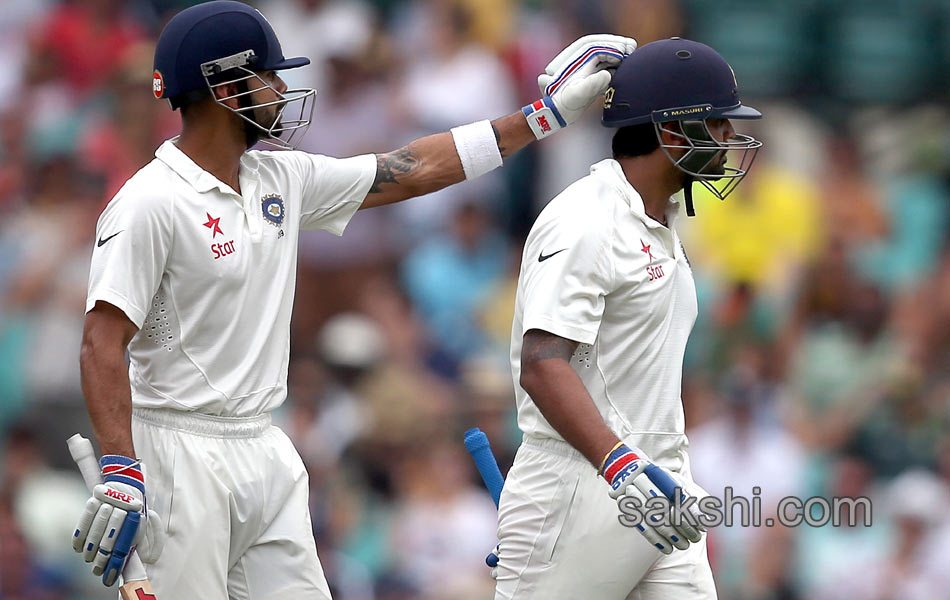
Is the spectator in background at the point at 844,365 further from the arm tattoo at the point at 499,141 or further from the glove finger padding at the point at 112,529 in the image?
the glove finger padding at the point at 112,529

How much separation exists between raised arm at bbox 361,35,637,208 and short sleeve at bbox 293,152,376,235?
46mm

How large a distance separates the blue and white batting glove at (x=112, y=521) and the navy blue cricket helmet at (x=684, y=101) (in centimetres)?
187

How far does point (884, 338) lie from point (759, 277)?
33.4 inches

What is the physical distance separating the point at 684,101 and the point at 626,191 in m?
0.33

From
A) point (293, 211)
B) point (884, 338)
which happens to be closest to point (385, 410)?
point (884, 338)

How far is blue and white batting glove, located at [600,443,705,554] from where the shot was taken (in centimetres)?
437

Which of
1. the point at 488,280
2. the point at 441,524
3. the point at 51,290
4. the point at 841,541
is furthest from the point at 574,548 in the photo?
the point at 51,290

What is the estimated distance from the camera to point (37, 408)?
8.84 meters

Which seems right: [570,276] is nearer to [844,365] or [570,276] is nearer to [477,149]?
[477,149]

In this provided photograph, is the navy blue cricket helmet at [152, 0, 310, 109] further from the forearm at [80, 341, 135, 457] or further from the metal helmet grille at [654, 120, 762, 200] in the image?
the metal helmet grille at [654, 120, 762, 200]

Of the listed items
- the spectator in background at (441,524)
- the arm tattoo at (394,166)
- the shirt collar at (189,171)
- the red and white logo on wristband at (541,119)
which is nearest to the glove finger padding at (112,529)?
the shirt collar at (189,171)

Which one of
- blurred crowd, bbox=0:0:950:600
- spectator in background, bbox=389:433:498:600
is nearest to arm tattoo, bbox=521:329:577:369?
blurred crowd, bbox=0:0:950:600

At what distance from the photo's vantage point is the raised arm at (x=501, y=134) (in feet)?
17.0

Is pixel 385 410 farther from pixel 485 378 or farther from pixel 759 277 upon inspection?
pixel 759 277
